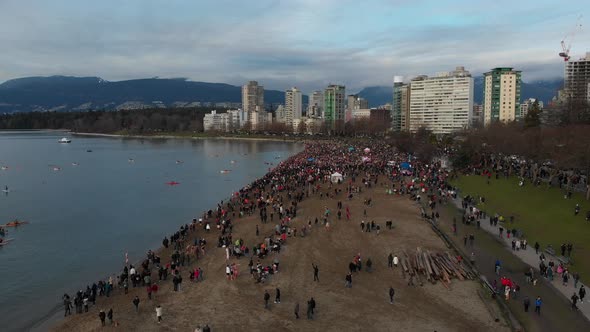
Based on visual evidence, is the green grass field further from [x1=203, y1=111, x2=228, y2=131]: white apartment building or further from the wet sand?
[x1=203, y1=111, x2=228, y2=131]: white apartment building

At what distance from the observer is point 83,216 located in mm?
32469

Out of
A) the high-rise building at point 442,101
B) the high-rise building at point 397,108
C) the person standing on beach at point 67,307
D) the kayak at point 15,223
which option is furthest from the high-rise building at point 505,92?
the person standing on beach at point 67,307

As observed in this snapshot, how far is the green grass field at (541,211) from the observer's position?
21.2 metres

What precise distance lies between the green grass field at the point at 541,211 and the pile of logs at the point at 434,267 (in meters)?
4.24

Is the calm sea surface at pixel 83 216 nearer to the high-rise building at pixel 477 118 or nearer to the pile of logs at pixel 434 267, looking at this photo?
the pile of logs at pixel 434 267

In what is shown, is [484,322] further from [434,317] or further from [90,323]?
[90,323]

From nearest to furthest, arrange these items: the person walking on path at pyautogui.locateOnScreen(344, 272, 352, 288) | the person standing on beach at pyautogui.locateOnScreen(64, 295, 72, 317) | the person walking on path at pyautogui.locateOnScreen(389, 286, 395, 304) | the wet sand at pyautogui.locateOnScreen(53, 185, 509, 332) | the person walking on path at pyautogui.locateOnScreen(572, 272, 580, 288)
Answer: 1. the wet sand at pyautogui.locateOnScreen(53, 185, 509, 332)
2. the person walking on path at pyautogui.locateOnScreen(389, 286, 395, 304)
3. the person standing on beach at pyautogui.locateOnScreen(64, 295, 72, 317)
4. the person walking on path at pyautogui.locateOnScreen(572, 272, 580, 288)
5. the person walking on path at pyautogui.locateOnScreen(344, 272, 352, 288)

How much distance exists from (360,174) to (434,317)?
108ft

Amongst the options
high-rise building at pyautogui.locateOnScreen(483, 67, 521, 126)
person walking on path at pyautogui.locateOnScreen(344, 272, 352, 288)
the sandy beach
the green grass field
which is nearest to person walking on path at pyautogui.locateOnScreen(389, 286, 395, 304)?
the sandy beach

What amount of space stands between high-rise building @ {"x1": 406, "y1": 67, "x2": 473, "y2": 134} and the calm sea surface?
253 ft

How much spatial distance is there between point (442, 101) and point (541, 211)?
10764cm

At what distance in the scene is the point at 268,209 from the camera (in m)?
30.4

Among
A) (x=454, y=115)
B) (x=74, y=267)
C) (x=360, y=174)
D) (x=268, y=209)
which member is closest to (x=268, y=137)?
(x=454, y=115)

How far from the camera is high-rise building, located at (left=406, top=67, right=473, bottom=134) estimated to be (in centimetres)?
12569
